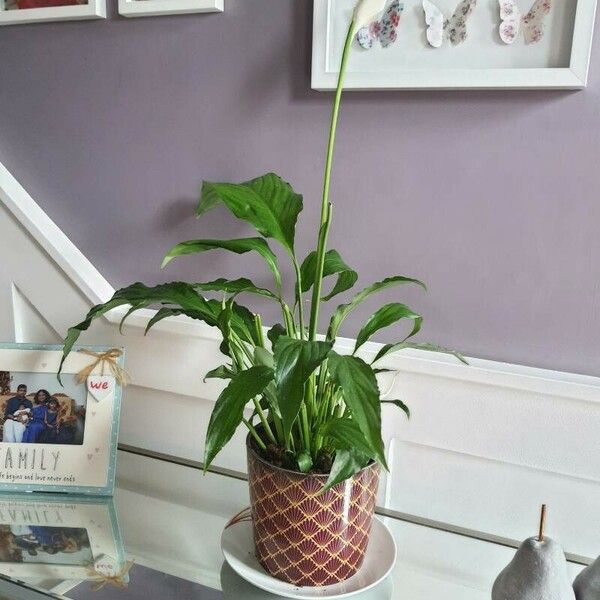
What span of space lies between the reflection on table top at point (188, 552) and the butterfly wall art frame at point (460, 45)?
1.63 ft

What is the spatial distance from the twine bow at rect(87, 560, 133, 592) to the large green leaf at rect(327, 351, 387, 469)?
0.33 metres

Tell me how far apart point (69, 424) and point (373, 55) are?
0.58m

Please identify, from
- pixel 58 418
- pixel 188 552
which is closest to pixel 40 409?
pixel 58 418

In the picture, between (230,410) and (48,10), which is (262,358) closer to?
(230,410)

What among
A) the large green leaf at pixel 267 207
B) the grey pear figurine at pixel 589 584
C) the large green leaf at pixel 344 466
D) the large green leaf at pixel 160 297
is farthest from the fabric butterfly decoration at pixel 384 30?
the grey pear figurine at pixel 589 584

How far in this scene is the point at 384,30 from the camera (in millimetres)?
709

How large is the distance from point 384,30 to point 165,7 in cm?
27

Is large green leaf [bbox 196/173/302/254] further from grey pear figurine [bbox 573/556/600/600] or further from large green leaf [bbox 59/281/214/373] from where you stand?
grey pear figurine [bbox 573/556/600/600]

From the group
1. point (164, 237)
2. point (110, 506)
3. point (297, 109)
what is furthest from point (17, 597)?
point (297, 109)

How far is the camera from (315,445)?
0.60 meters

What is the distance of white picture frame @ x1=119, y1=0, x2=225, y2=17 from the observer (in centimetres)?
77

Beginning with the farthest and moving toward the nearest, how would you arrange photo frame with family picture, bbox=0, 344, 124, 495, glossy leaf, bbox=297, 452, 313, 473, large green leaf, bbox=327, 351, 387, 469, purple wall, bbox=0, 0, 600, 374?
photo frame with family picture, bbox=0, 344, 124, 495
purple wall, bbox=0, 0, 600, 374
glossy leaf, bbox=297, 452, 313, 473
large green leaf, bbox=327, 351, 387, 469

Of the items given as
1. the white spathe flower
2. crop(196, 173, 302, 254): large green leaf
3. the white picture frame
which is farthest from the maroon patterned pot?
the white picture frame

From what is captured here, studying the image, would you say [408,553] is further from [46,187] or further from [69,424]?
[46,187]
